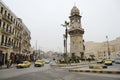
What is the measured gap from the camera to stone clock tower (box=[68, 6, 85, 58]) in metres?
53.5

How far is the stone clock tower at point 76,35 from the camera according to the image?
53491 millimetres

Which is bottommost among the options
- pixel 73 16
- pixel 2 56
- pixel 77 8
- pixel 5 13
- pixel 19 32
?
pixel 2 56

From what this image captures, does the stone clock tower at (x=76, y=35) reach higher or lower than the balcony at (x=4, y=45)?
higher

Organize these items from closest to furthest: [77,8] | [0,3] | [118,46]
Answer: [0,3] → [77,8] → [118,46]

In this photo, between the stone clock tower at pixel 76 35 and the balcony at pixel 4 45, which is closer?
the balcony at pixel 4 45

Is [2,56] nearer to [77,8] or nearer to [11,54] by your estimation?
[11,54]

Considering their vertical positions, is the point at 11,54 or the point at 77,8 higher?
the point at 77,8

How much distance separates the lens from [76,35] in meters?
55.1

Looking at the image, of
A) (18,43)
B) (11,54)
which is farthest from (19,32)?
(11,54)

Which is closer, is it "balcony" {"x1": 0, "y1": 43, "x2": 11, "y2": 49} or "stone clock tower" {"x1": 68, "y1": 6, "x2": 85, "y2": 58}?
"balcony" {"x1": 0, "y1": 43, "x2": 11, "y2": 49}

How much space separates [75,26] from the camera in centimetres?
5584

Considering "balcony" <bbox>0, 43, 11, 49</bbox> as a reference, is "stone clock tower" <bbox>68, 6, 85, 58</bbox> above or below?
above

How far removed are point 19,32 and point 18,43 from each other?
12.6 feet

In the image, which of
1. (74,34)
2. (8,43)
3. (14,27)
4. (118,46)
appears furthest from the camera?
(118,46)
